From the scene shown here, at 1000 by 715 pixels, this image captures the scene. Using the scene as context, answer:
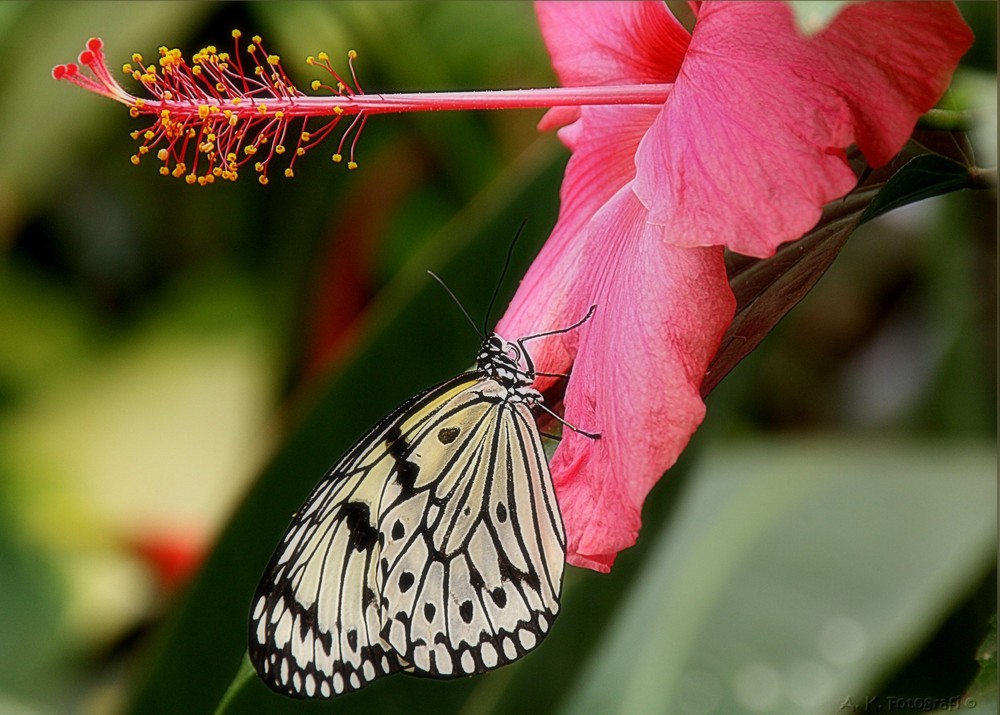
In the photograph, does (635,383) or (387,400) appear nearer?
(635,383)

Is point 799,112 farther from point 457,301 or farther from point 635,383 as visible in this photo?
point 457,301

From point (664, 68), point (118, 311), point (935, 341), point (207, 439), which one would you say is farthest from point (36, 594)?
point (935, 341)

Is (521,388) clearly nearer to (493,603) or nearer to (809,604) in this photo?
(493,603)

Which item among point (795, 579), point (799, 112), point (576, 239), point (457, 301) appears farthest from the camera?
point (795, 579)

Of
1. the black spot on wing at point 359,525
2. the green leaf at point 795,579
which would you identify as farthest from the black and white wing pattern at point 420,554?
the green leaf at point 795,579

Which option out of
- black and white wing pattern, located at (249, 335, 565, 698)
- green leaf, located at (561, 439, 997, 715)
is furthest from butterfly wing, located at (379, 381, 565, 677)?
green leaf, located at (561, 439, 997, 715)

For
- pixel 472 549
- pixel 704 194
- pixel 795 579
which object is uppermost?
pixel 704 194

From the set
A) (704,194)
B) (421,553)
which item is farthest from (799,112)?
(421,553)
